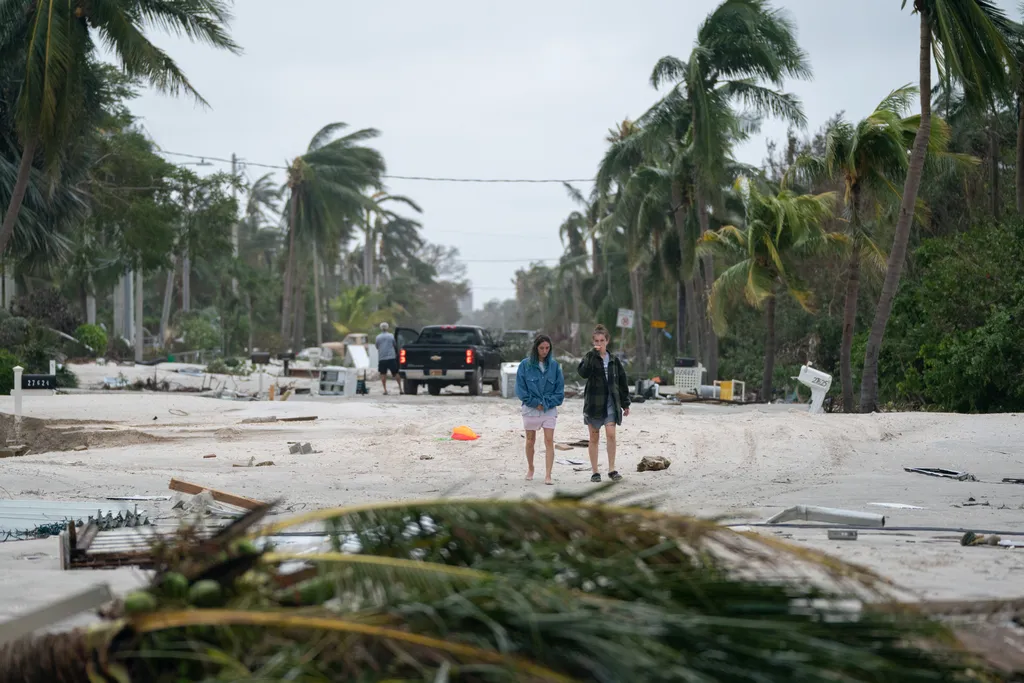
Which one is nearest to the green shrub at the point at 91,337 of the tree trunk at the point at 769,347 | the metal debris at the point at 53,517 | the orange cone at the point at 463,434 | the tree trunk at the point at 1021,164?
the tree trunk at the point at 769,347

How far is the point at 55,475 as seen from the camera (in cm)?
1182

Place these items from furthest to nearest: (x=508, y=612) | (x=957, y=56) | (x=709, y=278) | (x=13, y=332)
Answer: (x=709, y=278)
(x=13, y=332)
(x=957, y=56)
(x=508, y=612)

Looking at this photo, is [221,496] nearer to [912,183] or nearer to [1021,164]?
[912,183]

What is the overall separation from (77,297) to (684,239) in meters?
35.8

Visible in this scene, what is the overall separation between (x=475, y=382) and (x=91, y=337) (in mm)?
17122

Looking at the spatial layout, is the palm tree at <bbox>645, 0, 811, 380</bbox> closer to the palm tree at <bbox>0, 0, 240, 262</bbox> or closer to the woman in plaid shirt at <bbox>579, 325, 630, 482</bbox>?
the palm tree at <bbox>0, 0, 240, 262</bbox>

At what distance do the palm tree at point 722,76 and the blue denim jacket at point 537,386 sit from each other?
69.7 feet

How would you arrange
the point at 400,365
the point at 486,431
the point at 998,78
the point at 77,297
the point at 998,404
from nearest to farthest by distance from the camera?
1. the point at 486,431
2. the point at 998,78
3. the point at 998,404
4. the point at 400,365
5. the point at 77,297

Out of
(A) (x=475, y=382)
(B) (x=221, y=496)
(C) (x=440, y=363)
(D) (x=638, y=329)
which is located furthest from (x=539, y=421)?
(D) (x=638, y=329)

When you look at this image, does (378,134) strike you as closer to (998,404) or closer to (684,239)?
(684,239)

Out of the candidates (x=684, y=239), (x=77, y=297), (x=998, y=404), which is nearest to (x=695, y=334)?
(x=684, y=239)

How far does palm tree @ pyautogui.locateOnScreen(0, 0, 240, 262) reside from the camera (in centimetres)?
2131

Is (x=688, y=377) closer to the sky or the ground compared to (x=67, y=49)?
closer to the ground

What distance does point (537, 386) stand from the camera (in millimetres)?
12273
